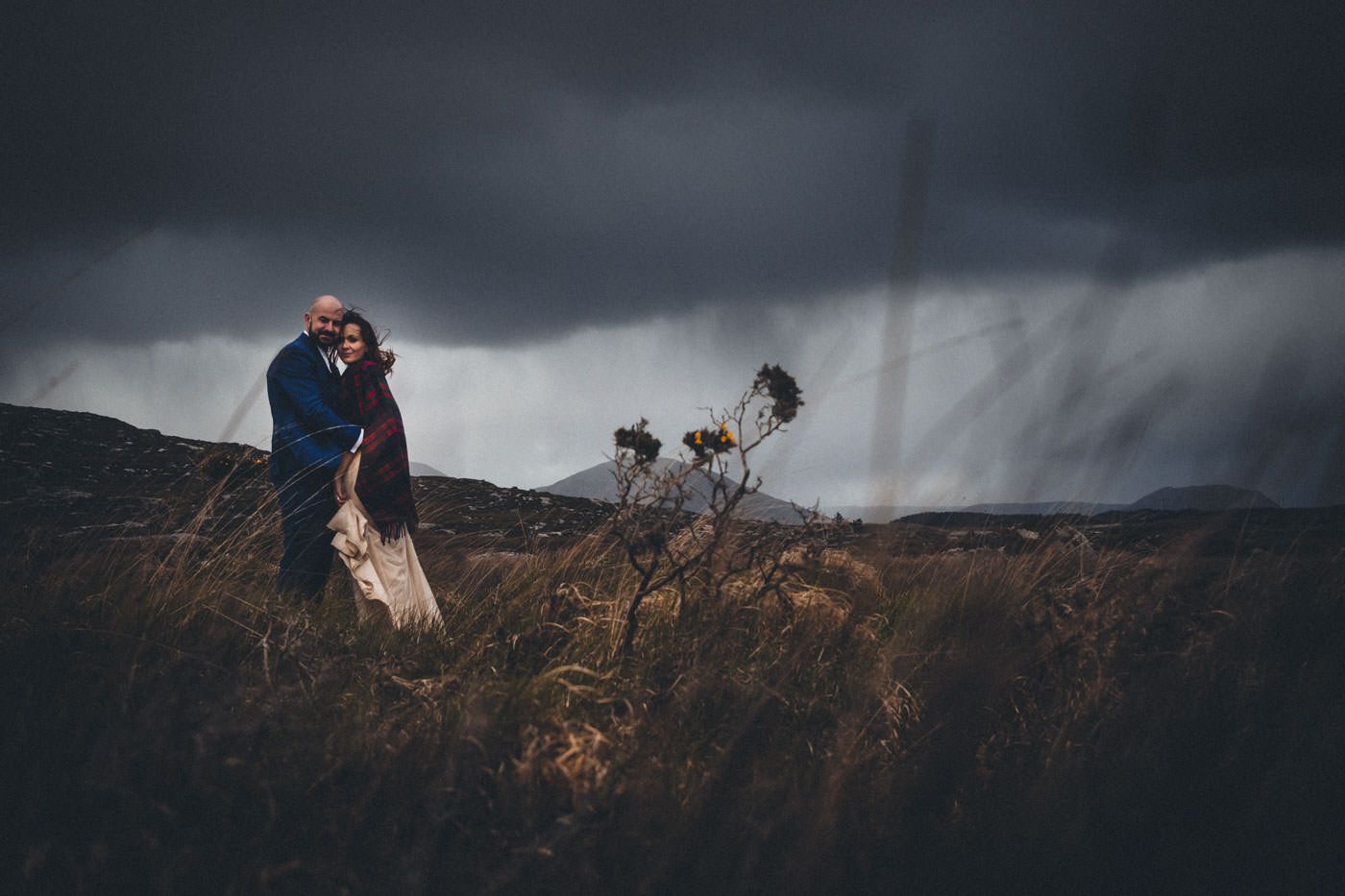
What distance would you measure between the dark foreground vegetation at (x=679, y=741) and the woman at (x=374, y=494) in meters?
0.45

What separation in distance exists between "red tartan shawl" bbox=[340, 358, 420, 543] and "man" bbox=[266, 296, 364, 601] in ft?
0.42

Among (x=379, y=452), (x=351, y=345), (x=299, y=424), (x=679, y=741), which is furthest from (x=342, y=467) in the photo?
(x=679, y=741)

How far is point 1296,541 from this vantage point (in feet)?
13.0

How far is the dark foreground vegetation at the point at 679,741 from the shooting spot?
162cm

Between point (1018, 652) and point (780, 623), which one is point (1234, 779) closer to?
point (1018, 652)

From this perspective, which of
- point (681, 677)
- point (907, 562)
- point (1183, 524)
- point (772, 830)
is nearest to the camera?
point (772, 830)

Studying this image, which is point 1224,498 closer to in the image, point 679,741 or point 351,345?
point 679,741

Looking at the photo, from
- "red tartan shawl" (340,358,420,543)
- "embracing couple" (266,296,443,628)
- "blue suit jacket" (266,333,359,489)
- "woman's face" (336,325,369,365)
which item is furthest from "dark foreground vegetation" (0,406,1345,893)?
"woman's face" (336,325,369,365)

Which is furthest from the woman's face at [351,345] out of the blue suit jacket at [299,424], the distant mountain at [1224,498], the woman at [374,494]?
the distant mountain at [1224,498]

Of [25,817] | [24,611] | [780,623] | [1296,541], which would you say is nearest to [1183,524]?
[1296,541]

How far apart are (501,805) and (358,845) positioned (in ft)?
1.04

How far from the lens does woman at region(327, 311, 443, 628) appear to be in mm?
3658

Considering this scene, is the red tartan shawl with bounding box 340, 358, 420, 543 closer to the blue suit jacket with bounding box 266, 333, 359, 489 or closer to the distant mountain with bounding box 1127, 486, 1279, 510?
the blue suit jacket with bounding box 266, 333, 359, 489

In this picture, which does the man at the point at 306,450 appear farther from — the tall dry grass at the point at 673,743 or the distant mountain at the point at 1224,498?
the distant mountain at the point at 1224,498
